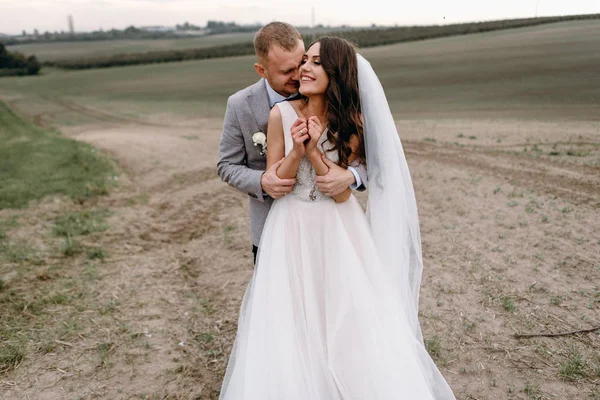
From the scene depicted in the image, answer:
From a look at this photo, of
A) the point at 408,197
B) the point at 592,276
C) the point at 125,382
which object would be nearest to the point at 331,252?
the point at 408,197

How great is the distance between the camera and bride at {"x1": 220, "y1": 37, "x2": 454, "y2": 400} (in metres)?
2.72

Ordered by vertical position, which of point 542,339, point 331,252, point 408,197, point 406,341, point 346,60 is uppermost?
point 346,60

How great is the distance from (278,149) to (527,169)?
330 inches

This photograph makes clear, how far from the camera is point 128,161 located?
12266 millimetres

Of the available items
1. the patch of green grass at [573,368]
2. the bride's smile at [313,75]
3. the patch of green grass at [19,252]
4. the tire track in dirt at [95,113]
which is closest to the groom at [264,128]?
the bride's smile at [313,75]

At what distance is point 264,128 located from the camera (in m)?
3.08

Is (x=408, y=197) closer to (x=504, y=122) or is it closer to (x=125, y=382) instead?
(x=125, y=382)

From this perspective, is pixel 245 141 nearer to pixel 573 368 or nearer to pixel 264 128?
pixel 264 128

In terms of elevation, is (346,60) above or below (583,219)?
above

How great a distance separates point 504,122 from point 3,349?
52.9 feet

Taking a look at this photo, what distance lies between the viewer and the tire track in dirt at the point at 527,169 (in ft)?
26.8

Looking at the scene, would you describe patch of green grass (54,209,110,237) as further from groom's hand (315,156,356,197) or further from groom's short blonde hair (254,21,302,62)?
groom's hand (315,156,356,197)

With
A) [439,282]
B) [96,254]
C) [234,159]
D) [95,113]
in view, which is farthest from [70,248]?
[95,113]

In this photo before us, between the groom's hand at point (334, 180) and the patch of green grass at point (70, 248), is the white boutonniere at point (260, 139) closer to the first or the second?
the groom's hand at point (334, 180)
